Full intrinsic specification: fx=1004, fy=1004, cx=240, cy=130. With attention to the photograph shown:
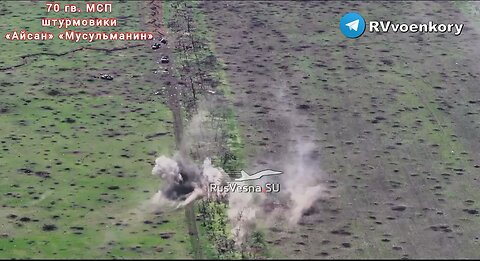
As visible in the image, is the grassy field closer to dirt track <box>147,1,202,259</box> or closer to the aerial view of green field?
the aerial view of green field

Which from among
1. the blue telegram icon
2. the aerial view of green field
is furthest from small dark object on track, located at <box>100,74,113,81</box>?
the blue telegram icon

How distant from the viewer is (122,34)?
172 metres

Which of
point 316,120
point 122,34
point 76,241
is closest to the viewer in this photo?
point 76,241

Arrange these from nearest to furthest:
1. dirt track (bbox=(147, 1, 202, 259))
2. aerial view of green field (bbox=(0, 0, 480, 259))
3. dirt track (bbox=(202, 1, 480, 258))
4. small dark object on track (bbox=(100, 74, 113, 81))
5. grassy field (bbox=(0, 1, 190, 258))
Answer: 1. grassy field (bbox=(0, 1, 190, 258))
2. dirt track (bbox=(147, 1, 202, 259))
3. aerial view of green field (bbox=(0, 0, 480, 259))
4. dirt track (bbox=(202, 1, 480, 258))
5. small dark object on track (bbox=(100, 74, 113, 81))

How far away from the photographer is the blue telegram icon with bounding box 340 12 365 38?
6900 inches

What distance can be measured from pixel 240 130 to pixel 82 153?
21937mm

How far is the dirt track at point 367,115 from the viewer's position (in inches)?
4510

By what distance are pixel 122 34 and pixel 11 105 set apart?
3234 cm

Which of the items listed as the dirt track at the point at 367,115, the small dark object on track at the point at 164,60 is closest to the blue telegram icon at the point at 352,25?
the dirt track at the point at 367,115

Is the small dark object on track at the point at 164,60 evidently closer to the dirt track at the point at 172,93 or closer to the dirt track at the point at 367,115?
the dirt track at the point at 172,93

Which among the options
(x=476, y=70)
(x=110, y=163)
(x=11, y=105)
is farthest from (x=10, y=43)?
(x=476, y=70)

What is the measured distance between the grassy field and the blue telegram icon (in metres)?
35.9

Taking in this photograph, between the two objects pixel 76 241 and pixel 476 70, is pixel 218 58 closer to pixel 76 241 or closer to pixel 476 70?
pixel 476 70

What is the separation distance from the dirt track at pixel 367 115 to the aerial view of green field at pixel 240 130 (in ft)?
1.06
